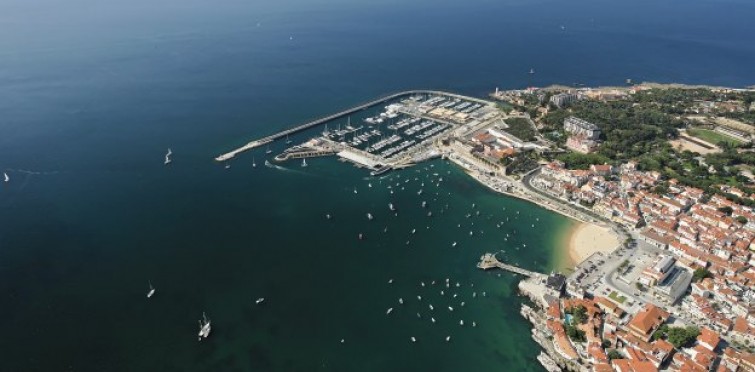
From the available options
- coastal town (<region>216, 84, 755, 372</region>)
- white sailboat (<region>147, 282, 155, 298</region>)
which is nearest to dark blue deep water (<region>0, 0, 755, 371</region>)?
white sailboat (<region>147, 282, 155, 298</region>)

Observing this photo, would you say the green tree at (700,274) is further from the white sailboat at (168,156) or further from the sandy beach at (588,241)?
the white sailboat at (168,156)

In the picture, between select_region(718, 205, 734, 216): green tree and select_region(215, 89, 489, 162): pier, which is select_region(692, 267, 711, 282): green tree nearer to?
select_region(718, 205, 734, 216): green tree

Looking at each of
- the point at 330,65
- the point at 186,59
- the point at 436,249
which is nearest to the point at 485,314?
the point at 436,249

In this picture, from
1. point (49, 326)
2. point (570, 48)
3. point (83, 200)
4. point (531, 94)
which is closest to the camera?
point (49, 326)

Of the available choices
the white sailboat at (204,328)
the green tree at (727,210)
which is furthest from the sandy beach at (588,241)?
the white sailboat at (204,328)

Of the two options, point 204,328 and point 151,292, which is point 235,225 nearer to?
point 151,292

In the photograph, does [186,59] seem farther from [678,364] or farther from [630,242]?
[678,364]
